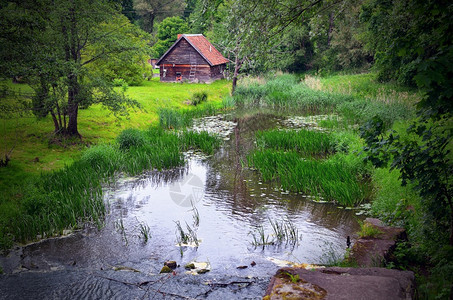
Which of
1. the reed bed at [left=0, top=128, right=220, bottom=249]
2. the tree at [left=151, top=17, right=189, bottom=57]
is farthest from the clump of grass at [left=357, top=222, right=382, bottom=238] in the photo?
the tree at [left=151, top=17, right=189, bottom=57]

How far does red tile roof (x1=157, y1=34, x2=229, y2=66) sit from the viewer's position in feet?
120

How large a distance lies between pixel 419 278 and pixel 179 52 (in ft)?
116

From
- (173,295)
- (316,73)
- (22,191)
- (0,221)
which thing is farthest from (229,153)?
(316,73)

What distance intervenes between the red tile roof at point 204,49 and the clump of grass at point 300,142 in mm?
23341

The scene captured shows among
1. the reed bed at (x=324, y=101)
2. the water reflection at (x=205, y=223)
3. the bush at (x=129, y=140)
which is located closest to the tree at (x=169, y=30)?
the reed bed at (x=324, y=101)

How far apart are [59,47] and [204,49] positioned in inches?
1054

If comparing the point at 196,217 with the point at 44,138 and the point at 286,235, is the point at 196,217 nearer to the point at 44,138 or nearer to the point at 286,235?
the point at 286,235

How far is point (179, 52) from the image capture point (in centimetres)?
3734

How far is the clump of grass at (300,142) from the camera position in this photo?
548 inches

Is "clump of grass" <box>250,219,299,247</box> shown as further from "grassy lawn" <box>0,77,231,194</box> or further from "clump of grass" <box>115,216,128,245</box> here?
"grassy lawn" <box>0,77,231,194</box>

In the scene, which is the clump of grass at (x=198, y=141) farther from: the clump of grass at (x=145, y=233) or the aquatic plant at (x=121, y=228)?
the clump of grass at (x=145, y=233)

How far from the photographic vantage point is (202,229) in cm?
847

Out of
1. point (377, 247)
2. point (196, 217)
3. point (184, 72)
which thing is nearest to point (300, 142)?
point (196, 217)

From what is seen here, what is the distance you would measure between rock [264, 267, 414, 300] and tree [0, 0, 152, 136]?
990 centimetres
